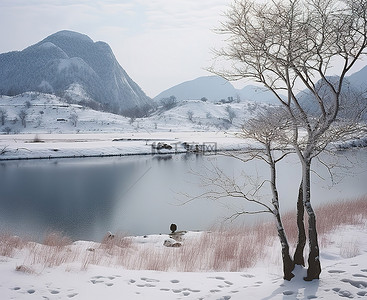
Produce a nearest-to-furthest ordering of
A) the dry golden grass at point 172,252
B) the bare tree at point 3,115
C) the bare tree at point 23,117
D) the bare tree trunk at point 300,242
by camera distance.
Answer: the bare tree trunk at point 300,242 → the dry golden grass at point 172,252 → the bare tree at point 23,117 → the bare tree at point 3,115

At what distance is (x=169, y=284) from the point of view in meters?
7.25

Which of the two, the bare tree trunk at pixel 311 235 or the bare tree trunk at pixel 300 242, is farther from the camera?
the bare tree trunk at pixel 300 242

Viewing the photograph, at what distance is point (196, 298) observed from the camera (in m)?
6.30

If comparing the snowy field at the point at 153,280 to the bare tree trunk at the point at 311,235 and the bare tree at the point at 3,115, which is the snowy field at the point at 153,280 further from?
the bare tree at the point at 3,115

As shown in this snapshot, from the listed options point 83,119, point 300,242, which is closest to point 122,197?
point 300,242

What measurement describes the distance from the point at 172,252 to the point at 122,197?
42.9 ft

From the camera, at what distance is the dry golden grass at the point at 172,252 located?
28.9ft

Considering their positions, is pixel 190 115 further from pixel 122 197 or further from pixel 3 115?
pixel 122 197

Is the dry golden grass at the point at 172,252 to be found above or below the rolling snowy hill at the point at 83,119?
below

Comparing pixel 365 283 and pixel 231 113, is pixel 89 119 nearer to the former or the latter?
pixel 231 113

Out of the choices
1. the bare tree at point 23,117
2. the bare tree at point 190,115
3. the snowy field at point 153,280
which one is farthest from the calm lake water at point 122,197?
the bare tree at point 190,115

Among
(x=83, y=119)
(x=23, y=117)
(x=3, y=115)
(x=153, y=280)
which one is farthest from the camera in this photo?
(x=83, y=119)

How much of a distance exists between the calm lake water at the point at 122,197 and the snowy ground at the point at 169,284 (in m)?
3.32

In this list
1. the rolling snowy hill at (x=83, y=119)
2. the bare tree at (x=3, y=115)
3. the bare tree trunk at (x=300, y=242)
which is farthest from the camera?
the bare tree at (x=3, y=115)
